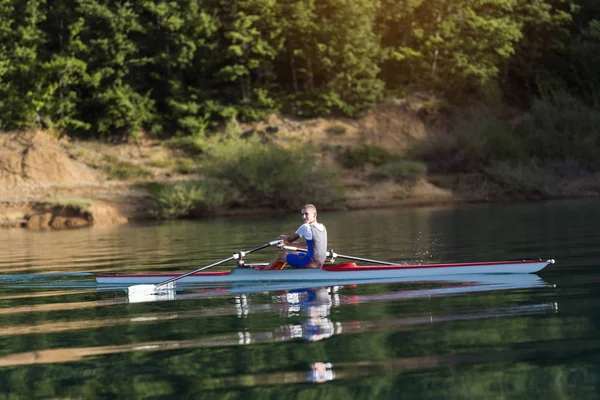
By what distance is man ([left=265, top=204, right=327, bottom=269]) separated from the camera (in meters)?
16.1

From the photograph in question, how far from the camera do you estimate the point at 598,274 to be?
15.3 meters

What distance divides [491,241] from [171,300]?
10560 millimetres

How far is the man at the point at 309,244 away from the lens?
16.1 m

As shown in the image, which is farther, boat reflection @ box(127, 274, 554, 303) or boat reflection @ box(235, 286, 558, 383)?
boat reflection @ box(127, 274, 554, 303)

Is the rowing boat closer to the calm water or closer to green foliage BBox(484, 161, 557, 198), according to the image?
the calm water

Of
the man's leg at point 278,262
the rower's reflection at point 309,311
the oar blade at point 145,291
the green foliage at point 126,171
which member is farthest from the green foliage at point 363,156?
the rower's reflection at point 309,311

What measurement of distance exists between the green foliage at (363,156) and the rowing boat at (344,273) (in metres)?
32.9

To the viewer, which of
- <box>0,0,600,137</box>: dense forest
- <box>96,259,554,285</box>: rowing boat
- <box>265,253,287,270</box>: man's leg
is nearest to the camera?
<box>96,259,554,285</box>: rowing boat

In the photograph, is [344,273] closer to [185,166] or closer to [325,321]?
[325,321]

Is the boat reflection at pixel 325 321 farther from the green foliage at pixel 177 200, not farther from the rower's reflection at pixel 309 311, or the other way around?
the green foliage at pixel 177 200

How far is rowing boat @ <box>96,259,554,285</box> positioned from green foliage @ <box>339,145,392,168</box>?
108 feet

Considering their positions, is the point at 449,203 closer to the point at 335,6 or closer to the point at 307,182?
the point at 307,182

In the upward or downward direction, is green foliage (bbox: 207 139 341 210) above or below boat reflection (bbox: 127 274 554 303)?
above

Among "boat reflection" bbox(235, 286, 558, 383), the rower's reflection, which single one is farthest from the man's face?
"boat reflection" bbox(235, 286, 558, 383)
